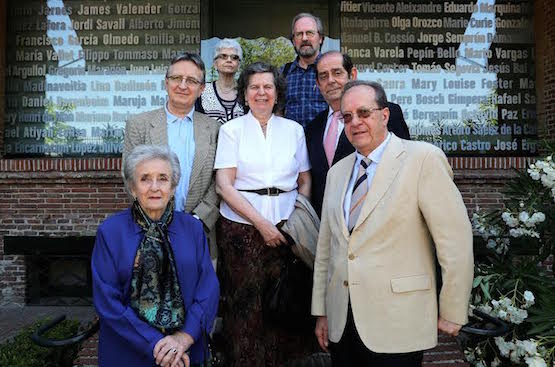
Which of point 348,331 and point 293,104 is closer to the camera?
point 348,331

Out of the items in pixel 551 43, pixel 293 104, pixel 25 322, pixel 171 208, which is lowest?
pixel 25 322

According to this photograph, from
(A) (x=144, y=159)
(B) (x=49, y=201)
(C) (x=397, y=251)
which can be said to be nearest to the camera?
(C) (x=397, y=251)

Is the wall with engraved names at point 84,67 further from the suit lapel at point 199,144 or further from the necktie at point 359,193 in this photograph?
the necktie at point 359,193

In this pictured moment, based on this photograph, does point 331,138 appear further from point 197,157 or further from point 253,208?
point 197,157

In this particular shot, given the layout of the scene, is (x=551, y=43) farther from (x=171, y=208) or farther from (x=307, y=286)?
(x=171, y=208)

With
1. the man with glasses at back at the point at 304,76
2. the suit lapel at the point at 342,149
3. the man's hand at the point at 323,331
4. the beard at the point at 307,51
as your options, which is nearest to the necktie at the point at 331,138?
the suit lapel at the point at 342,149

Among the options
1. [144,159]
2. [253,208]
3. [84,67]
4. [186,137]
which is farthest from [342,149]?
[84,67]

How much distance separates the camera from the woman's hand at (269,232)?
125 inches

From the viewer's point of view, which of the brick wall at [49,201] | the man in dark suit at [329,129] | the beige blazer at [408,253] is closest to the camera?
the beige blazer at [408,253]

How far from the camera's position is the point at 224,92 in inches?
162

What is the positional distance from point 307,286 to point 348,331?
77 cm

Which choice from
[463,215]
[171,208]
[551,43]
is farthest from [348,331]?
[551,43]

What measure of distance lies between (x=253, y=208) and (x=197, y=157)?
1.66ft

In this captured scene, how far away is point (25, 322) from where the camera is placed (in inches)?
248
